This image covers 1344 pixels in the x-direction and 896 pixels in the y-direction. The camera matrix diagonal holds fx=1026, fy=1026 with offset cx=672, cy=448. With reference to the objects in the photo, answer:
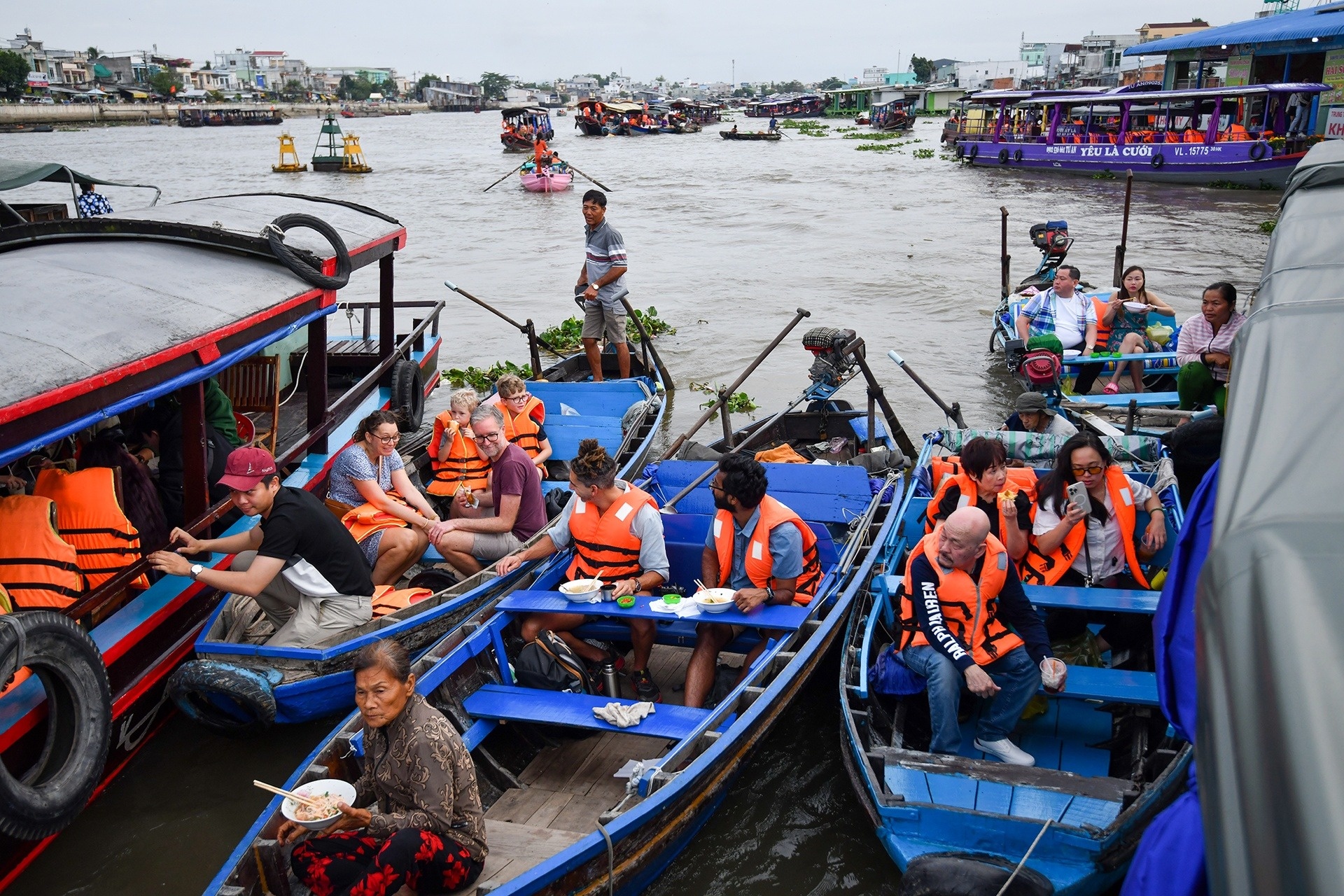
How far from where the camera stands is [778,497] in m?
6.98

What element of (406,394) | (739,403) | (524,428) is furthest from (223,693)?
(739,403)

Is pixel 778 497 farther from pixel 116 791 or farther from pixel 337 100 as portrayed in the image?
pixel 337 100

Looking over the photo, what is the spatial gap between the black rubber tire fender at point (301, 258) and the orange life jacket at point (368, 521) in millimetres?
1523

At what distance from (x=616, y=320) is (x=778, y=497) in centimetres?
405

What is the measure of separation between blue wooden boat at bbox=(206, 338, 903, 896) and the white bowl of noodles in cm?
22

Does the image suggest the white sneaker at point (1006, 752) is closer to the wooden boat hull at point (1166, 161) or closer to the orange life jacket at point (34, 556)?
the orange life jacket at point (34, 556)

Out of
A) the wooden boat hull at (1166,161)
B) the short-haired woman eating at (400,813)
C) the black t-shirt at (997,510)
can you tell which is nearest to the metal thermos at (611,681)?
the short-haired woman eating at (400,813)

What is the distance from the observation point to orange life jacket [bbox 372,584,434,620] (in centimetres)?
597

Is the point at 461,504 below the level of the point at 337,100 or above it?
below

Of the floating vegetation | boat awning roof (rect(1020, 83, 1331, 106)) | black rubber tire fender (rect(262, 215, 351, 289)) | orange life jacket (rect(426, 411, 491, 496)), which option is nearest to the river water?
the floating vegetation

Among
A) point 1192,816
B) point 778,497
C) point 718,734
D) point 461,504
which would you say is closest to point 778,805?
point 718,734

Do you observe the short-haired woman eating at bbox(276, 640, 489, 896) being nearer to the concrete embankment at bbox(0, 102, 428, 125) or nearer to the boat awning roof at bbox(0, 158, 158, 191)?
the boat awning roof at bbox(0, 158, 158, 191)

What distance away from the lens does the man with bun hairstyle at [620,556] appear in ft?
18.4

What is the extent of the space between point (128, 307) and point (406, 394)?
3.57 metres
